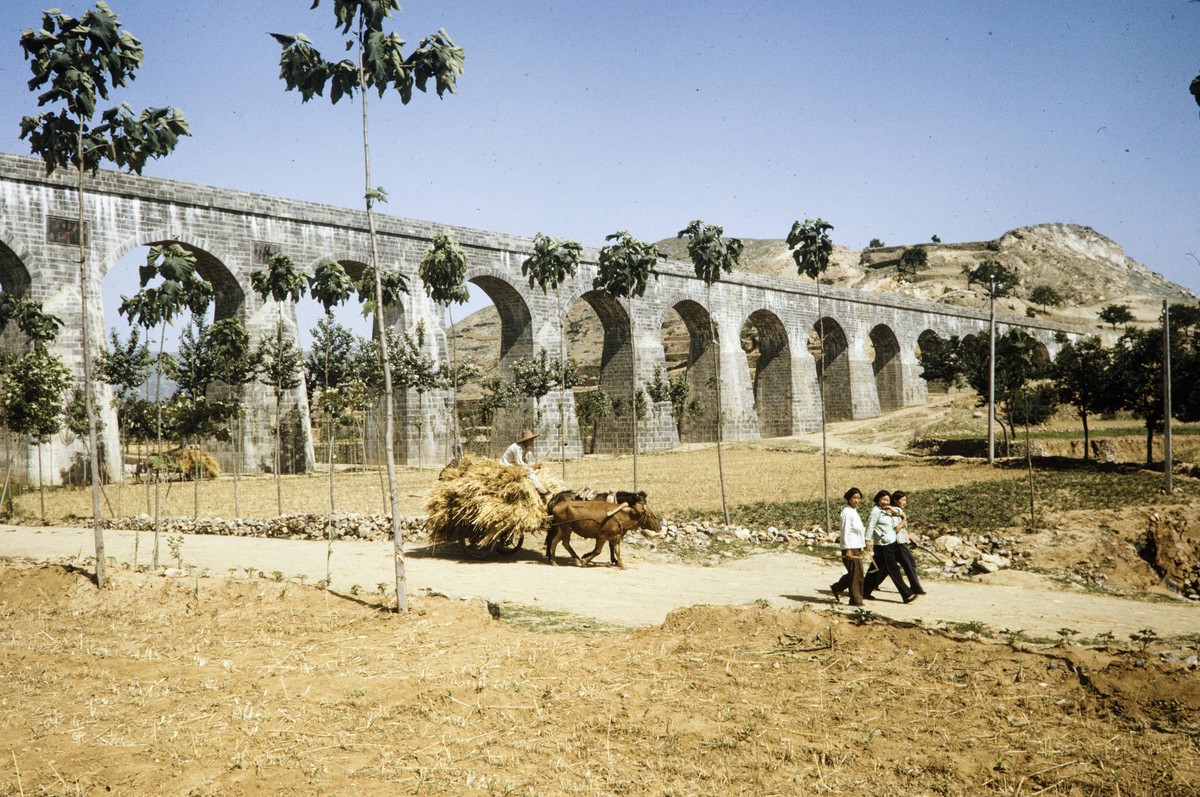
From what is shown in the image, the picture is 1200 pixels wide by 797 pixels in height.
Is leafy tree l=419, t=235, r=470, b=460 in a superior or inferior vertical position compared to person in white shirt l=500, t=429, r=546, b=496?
superior

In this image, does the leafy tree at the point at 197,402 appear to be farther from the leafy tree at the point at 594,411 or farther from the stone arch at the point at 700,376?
the stone arch at the point at 700,376

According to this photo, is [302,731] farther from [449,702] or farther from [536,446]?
[536,446]

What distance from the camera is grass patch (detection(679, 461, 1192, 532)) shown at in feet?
47.6

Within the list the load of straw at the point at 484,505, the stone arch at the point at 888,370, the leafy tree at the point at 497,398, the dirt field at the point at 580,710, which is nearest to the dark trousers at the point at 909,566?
the dirt field at the point at 580,710

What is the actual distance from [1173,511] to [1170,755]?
42.9 feet

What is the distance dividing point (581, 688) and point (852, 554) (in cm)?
386

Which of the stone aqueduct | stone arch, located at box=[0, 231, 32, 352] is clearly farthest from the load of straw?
stone arch, located at box=[0, 231, 32, 352]

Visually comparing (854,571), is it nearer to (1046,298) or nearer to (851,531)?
(851,531)

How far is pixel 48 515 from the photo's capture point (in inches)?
653

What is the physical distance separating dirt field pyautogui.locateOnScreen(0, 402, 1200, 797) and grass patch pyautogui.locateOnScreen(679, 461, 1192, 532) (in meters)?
A: 4.41

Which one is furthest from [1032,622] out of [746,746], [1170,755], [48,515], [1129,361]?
[1129,361]

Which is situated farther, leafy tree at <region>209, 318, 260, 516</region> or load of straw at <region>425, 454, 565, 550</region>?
leafy tree at <region>209, 318, 260, 516</region>

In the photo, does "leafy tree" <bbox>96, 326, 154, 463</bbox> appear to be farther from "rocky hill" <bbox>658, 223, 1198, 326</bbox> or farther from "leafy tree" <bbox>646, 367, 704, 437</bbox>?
"rocky hill" <bbox>658, 223, 1198, 326</bbox>

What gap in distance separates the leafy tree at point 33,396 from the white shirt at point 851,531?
14.4 m
